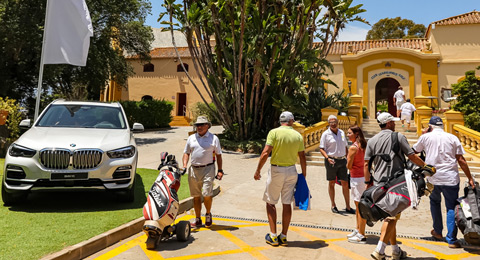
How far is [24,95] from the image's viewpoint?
2370 cm

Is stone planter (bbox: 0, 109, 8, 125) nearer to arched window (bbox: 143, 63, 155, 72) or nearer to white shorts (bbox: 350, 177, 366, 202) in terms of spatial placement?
white shorts (bbox: 350, 177, 366, 202)

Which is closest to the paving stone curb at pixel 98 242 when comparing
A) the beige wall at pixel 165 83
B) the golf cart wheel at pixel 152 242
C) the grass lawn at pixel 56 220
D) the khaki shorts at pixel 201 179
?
the grass lawn at pixel 56 220

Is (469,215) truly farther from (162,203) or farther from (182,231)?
(162,203)

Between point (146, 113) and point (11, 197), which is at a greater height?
point (146, 113)

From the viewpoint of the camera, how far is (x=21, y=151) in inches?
236

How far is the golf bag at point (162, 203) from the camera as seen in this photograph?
469 cm

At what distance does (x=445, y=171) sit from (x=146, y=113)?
23.2 metres

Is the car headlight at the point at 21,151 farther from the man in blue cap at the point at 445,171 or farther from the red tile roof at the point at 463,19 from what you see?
the red tile roof at the point at 463,19

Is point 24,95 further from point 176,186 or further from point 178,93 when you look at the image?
point 176,186

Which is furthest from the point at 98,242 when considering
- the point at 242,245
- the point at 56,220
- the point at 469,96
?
the point at 469,96

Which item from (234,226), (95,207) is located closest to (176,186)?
(234,226)

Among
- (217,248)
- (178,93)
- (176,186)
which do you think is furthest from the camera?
(178,93)

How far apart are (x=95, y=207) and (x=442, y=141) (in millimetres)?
5832

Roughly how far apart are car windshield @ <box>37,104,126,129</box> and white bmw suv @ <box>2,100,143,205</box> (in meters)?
0.46
